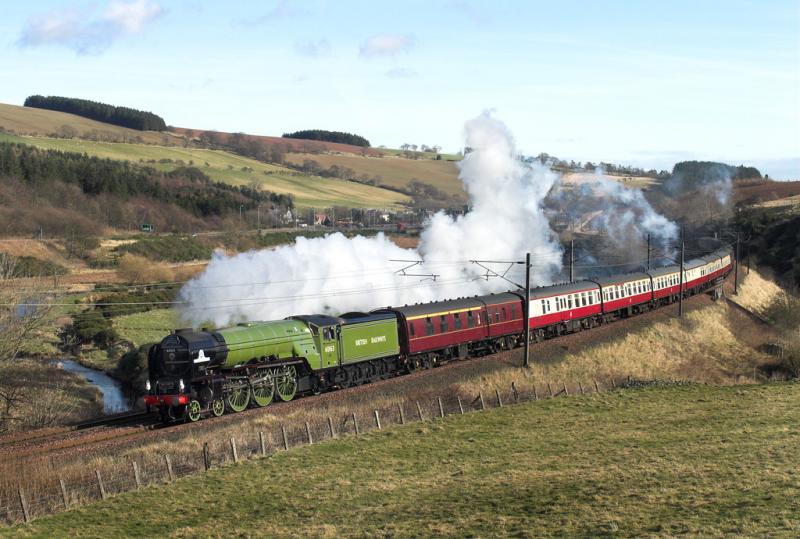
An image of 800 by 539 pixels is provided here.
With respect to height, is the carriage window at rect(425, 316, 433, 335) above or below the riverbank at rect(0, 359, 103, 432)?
above

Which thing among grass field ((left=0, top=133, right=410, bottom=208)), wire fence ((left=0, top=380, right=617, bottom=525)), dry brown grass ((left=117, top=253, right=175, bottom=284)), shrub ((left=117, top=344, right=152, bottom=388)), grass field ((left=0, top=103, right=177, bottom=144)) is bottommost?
shrub ((left=117, top=344, right=152, bottom=388))

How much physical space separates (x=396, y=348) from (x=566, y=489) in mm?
20499

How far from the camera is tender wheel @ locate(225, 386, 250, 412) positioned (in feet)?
109

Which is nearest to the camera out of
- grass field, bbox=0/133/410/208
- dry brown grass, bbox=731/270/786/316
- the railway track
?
the railway track

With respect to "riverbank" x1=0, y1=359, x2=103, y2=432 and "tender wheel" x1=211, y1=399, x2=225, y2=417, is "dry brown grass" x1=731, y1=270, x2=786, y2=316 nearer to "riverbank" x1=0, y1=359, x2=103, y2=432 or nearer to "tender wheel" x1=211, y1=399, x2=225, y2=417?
"riverbank" x1=0, y1=359, x2=103, y2=432

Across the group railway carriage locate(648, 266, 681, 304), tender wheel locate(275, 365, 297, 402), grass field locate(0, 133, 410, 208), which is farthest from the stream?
grass field locate(0, 133, 410, 208)

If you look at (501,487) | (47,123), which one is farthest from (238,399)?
(47,123)

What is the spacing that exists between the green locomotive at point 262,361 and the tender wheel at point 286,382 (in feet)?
0.14

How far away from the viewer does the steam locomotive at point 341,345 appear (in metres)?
31.7

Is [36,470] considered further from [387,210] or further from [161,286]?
[387,210]

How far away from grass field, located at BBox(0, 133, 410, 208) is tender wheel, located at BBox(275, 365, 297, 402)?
123 metres

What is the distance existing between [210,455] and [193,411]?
154 inches

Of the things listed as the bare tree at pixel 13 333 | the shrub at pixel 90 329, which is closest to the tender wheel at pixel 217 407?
the bare tree at pixel 13 333

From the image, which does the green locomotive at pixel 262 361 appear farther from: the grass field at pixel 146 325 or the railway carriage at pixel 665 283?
the railway carriage at pixel 665 283
